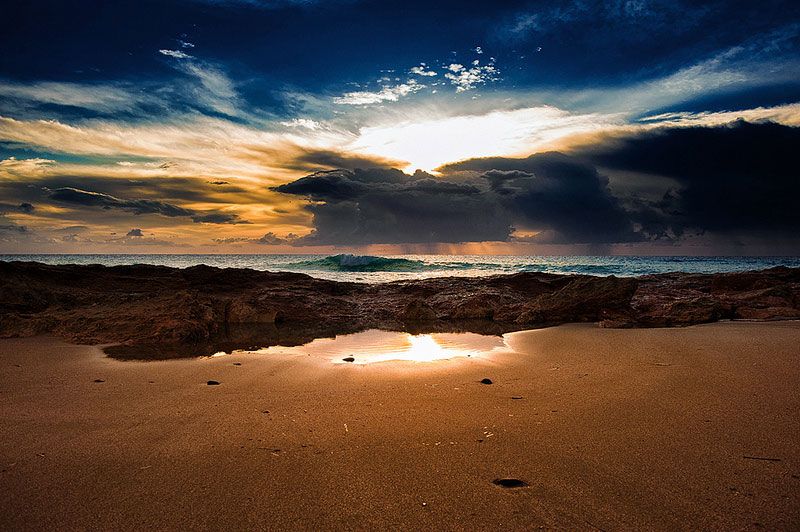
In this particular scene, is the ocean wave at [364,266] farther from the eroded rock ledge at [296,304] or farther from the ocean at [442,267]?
the eroded rock ledge at [296,304]

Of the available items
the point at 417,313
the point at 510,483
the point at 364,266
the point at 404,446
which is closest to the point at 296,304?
the point at 417,313

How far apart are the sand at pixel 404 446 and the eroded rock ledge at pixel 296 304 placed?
67.1 inches

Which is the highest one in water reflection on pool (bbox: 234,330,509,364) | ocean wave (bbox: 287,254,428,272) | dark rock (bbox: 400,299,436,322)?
ocean wave (bbox: 287,254,428,272)

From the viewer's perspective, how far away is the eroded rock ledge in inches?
231

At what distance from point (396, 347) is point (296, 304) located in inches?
136

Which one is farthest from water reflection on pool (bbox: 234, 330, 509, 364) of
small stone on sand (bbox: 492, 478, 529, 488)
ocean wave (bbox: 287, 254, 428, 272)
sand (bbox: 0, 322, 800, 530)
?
ocean wave (bbox: 287, 254, 428, 272)

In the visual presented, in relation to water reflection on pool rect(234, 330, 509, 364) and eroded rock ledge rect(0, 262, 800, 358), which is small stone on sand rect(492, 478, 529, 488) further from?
eroded rock ledge rect(0, 262, 800, 358)

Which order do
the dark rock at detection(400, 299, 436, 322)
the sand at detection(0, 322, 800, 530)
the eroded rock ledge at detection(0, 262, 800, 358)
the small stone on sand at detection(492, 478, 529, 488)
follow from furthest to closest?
the dark rock at detection(400, 299, 436, 322), the eroded rock ledge at detection(0, 262, 800, 358), the small stone on sand at detection(492, 478, 529, 488), the sand at detection(0, 322, 800, 530)

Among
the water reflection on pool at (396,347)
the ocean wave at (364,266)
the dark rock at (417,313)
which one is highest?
the ocean wave at (364,266)

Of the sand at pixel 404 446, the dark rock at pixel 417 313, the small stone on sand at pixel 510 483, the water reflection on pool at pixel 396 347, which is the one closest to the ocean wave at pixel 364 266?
the dark rock at pixel 417 313

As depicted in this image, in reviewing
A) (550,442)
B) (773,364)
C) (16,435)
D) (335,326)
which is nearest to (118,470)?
(16,435)

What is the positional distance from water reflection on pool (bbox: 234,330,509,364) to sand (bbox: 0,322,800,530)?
0.82 metres

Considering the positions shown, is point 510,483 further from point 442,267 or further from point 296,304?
point 442,267

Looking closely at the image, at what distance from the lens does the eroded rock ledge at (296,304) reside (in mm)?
5867
